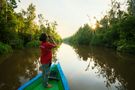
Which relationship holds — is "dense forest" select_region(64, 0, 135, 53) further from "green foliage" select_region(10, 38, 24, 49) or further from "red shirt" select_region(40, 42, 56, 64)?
"red shirt" select_region(40, 42, 56, 64)

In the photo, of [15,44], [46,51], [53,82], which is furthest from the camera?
[15,44]

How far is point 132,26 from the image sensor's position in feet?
81.5

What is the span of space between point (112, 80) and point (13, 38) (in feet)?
60.8

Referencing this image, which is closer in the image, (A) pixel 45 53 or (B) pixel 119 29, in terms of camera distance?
(A) pixel 45 53

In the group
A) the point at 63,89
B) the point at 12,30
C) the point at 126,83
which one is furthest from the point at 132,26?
the point at 63,89

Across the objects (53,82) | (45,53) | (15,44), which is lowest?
(53,82)

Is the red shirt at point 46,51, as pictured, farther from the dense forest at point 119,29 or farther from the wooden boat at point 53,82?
the dense forest at point 119,29

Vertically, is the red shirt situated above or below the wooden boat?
above

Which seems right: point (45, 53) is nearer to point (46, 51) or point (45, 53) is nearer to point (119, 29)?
point (46, 51)

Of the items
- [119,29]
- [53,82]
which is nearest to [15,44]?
[119,29]

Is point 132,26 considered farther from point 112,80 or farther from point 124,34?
point 112,80

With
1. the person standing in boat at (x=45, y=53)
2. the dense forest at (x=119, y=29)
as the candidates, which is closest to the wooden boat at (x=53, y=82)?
the person standing in boat at (x=45, y=53)

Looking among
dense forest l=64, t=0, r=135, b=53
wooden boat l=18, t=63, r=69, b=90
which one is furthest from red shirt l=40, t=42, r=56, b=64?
dense forest l=64, t=0, r=135, b=53

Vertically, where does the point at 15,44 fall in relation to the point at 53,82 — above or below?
above
